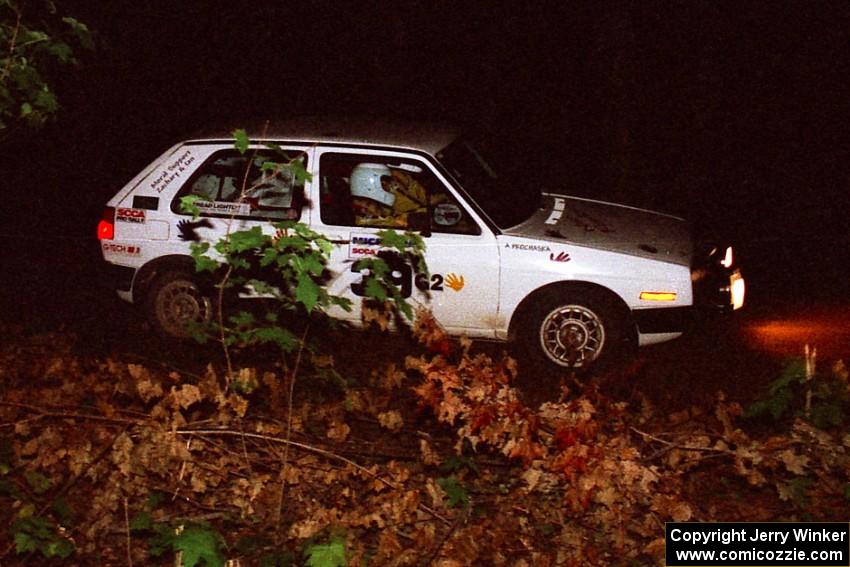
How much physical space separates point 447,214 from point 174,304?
224 centimetres

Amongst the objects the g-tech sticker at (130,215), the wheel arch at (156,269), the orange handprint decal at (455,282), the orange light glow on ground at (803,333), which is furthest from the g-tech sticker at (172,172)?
the orange light glow on ground at (803,333)

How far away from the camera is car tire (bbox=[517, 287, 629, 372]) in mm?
7098

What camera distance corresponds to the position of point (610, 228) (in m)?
7.39

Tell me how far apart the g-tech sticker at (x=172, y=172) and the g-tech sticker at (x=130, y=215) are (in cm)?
21

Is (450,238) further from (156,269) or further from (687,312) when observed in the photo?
(156,269)

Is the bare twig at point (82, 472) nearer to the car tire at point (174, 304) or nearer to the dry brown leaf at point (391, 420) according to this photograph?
the dry brown leaf at point (391, 420)

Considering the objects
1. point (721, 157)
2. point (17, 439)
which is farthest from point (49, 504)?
point (721, 157)

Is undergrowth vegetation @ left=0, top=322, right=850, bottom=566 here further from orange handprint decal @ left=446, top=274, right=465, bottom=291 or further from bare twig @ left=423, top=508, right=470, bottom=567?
orange handprint decal @ left=446, top=274, right=465, bottom=291

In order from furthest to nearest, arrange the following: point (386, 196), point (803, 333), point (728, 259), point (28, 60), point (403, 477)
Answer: point (803, 333), point (728, 259), point (386, 196), point (28, 60), point (403, 477)

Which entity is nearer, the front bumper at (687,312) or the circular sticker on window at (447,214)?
the front bumper at (687,312)

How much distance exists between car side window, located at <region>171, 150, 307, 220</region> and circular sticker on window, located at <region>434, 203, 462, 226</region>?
0.98 metres

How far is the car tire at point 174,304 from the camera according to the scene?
7.75m

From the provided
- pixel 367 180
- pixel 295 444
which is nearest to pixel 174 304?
pixel 367 180

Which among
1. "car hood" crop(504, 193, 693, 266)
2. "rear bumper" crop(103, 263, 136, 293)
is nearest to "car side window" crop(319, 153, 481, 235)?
"car hood" crop(504, 193, 693, 266)
